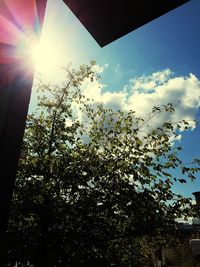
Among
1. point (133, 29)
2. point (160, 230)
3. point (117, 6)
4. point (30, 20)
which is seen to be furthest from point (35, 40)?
point (160, 230)

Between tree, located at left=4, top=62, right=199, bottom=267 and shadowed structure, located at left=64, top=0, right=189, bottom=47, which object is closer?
shadowed structure, located at left=64, top=0, right=189, bottom=47

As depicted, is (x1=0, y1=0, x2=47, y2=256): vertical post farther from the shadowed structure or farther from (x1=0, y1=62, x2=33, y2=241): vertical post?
the shadowed structure

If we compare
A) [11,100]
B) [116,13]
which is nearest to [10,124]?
[11,100]

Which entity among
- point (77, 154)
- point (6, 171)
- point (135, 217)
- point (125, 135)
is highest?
point (125, 135)

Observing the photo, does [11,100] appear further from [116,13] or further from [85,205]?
[85,205]

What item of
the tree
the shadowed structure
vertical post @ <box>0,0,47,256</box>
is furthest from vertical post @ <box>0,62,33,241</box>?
the tree

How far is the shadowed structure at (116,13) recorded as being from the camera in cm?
148

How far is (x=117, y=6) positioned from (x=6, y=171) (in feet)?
3.58

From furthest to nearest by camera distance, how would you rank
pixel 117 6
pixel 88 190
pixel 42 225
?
pixel 88 190
pixel 42 225
pixel 117 6

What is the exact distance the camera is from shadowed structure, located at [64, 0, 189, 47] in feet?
4.85

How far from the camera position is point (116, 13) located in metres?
1.56

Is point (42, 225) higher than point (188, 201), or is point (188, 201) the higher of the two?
point (188, 201)

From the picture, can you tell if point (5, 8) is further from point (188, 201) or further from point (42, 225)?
point (188, 201)

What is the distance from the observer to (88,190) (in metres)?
5.19
